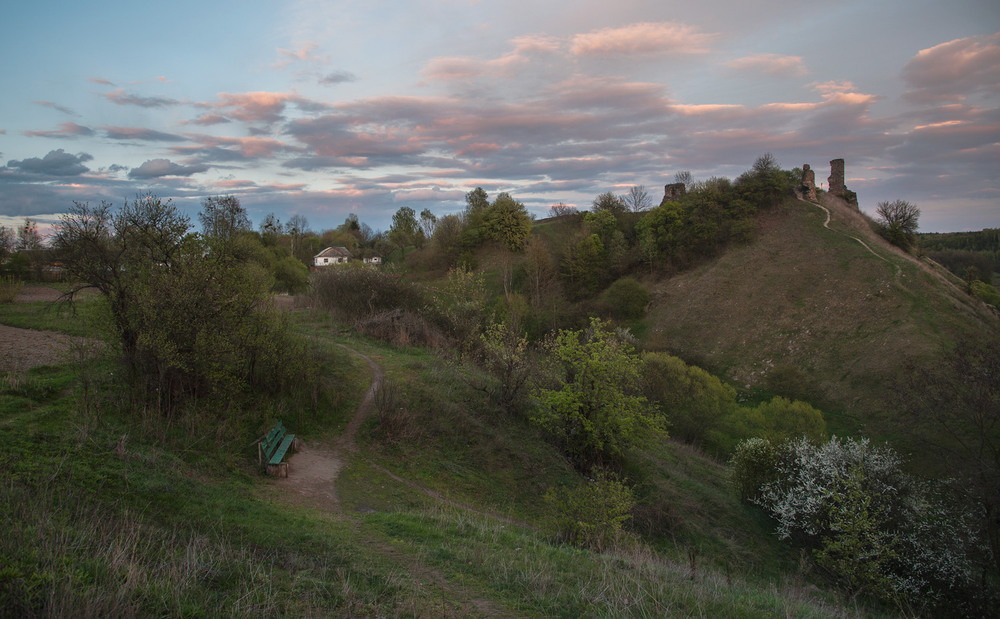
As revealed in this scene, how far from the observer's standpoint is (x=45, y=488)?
19.4 feet

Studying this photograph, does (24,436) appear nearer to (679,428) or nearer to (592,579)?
(592,579)

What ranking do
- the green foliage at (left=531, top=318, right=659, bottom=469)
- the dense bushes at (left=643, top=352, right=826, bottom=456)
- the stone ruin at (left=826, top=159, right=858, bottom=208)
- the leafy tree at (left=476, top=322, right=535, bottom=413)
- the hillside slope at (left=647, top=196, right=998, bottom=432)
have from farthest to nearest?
the stone ruin at (left=826, top=159, right=858, bottom=208), the hillside slope at (left=647, top=196, right=998, bottom=432), the dense bushes at (left=643, top=352, right=826, bottom=456), the leafy tree at (left=476, top=322, right=535, bottom=413), the green foliage at (left=531, top=318, right=659, bottom=469)

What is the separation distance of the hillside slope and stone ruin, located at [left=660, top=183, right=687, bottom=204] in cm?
1152

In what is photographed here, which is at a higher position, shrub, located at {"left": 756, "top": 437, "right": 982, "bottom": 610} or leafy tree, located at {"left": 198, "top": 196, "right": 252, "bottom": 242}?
leafy tree, located at {"left": 198, "top": 196, "right": 252, "bottom": 242}

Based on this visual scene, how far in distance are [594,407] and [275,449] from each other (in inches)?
353

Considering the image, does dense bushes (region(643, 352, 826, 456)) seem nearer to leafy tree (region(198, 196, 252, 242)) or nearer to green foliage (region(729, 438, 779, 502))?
green foliage (region(729, 438, 779, 502))

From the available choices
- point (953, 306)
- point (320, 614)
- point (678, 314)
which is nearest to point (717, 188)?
point (678, 314)

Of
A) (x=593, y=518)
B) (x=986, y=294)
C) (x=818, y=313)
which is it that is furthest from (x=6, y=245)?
(x=986, y=294)

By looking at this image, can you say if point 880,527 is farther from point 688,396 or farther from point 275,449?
point 275,449

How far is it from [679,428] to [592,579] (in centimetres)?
2249

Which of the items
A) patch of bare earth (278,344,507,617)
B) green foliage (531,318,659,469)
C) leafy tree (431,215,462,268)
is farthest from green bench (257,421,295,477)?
leafy tree (431,215,462,268)

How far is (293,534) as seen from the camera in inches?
257

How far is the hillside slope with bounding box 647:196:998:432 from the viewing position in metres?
29.7

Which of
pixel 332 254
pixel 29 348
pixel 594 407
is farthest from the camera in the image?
pixel 332 254
